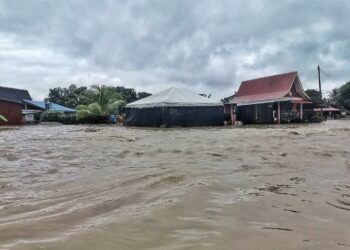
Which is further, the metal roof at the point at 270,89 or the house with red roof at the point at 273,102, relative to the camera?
the metal roof at the point at 270,89

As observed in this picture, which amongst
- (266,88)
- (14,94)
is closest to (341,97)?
(266,88)

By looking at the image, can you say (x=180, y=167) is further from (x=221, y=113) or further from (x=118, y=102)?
(x=118, y=102)

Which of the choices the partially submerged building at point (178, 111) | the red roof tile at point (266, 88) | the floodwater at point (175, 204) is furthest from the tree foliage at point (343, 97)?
the floodwater at point (175, 204)

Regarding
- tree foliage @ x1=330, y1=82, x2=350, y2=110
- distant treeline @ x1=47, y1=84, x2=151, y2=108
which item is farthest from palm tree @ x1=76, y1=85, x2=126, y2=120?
tree foliage @ x1=330, y1=82, x2=350, y2=110

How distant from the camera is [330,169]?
17.6 feet

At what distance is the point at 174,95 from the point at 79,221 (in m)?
21.9

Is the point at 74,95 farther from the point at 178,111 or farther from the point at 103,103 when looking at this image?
the point at 178,111

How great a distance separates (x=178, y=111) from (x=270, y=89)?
12.8m

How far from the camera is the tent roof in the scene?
928 inches

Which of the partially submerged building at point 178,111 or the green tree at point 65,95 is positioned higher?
the green tree at point 65,95

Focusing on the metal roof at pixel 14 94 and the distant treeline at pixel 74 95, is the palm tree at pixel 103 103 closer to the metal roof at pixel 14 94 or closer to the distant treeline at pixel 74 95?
the metal roof at pixel 14 94

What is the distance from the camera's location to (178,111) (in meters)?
23.6

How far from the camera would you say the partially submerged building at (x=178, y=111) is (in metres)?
23.4

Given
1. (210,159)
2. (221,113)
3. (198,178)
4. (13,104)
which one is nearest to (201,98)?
(221,113)
